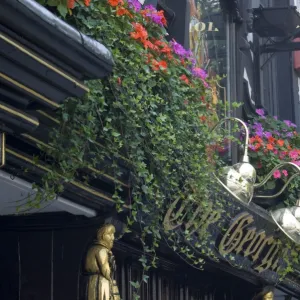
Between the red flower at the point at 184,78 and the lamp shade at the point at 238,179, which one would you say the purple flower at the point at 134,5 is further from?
the lamp shade at the point at 238,179

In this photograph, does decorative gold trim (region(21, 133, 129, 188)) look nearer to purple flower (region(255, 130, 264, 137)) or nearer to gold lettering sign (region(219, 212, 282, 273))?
gold lettering sign (region(219, 212, 282, 273))

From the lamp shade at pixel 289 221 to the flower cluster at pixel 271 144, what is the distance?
37 cm

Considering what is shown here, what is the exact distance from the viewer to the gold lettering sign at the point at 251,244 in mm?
10852

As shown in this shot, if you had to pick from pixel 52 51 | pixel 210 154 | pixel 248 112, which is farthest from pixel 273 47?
pixel 52 51

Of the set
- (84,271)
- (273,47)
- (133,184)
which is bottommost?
(84,271)

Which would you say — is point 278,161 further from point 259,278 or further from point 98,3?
point 98,3

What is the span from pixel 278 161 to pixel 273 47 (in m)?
3.97

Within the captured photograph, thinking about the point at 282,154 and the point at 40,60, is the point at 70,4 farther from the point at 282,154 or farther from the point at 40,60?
the point at 282,154

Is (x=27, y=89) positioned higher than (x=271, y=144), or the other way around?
(x=271, y=144)

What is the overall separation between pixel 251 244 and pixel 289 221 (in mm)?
453

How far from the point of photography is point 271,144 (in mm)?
11922

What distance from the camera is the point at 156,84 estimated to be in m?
8.77

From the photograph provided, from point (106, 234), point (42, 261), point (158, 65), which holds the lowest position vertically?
point (42, 261)

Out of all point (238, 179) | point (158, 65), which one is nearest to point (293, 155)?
point (238, 179)
